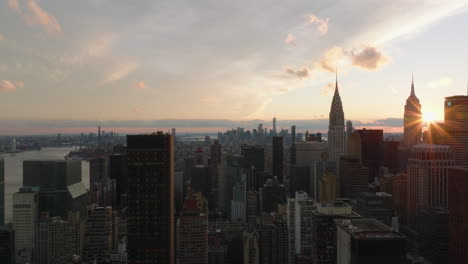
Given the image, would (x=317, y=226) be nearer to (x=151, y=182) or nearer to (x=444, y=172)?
(x=151, y=182)

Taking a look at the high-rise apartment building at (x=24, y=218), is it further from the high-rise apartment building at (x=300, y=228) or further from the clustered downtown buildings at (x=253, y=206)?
the high-rise apartment building at (x=300, y=228)

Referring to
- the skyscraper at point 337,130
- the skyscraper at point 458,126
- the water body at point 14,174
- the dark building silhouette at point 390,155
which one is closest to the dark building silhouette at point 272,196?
the skyscraper at point 337,130

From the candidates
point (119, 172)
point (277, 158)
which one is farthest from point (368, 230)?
point (277, 158)

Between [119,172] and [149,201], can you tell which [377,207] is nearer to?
[149,201]

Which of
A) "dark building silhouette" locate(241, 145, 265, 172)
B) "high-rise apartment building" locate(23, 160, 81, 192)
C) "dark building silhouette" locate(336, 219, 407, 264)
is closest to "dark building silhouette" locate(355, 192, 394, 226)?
"dark building silhouette" locate(336, 219, 407, 264)

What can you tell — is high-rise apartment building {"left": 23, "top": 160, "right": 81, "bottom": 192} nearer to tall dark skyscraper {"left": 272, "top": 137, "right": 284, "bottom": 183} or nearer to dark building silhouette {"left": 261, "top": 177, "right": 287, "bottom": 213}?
dark building silhouette {"left": 261, "top": 177, "right": 287, "bottom": 213}

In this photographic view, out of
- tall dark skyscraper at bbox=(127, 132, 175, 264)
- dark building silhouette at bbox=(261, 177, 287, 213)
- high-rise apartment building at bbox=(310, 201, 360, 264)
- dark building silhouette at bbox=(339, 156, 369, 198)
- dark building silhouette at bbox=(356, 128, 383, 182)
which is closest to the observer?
tall dark skyscraper at bbox=(127, 132, 175, 264)

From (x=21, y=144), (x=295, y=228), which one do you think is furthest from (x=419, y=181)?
(x=21, y=144)
